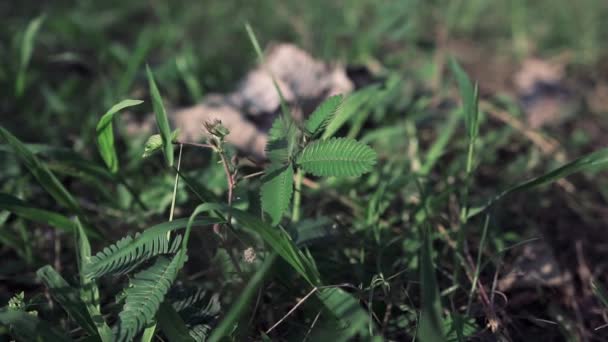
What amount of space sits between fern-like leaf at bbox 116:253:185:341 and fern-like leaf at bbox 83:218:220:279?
1.2 inches

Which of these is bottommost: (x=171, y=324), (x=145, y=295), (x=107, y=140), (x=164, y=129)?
(x=171, y=324)

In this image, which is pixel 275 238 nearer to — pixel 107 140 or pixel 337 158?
pixel 337 158

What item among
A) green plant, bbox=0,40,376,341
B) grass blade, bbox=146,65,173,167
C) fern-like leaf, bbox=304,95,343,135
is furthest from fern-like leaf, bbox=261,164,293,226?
grass blade, bbox=146,65,173,167

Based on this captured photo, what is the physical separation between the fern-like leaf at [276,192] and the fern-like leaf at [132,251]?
161mm

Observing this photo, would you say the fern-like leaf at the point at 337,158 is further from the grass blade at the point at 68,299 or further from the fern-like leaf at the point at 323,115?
the grass blade at the point at 68,299

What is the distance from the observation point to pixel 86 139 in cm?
214

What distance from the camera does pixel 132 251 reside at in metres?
1.22

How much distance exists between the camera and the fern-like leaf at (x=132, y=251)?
3.89 ft

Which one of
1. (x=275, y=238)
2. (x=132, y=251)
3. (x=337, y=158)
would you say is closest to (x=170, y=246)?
(x=132, y=251)

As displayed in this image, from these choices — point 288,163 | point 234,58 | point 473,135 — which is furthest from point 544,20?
point 288,163

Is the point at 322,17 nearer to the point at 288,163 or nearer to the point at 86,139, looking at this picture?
the point at 86,139

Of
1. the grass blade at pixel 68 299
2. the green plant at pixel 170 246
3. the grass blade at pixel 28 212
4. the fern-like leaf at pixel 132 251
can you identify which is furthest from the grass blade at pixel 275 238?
the grass blade at pixel 28 212

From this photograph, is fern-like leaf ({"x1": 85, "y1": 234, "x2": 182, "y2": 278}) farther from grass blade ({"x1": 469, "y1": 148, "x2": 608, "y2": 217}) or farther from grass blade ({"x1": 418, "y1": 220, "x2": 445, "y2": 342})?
grass blade ({"x1": 469, "y1": 148, "x2": 608, "y2": 217})

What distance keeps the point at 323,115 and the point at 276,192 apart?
0.26 m
